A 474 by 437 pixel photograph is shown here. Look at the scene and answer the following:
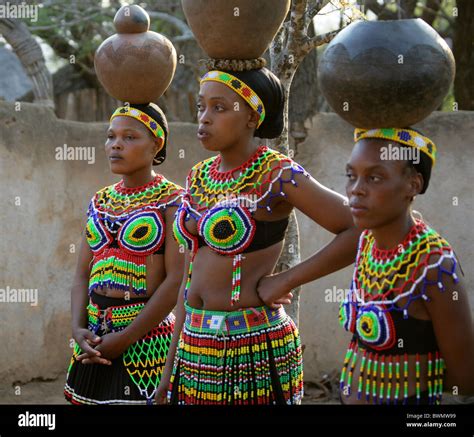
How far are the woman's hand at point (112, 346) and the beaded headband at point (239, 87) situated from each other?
1355 mm

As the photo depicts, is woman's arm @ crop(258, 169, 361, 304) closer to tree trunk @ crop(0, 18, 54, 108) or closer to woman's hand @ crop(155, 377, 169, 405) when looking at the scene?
woman's hand @ crop(155, 377, 169, 405)

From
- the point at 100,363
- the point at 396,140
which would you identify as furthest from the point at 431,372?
the point at 100,363

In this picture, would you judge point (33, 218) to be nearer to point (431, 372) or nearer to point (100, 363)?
point (100, 363)

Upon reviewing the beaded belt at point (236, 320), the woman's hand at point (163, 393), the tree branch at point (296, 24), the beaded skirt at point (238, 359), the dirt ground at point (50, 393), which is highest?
the tree branch at point (296, 24)

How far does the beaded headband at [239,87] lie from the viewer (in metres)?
3.62

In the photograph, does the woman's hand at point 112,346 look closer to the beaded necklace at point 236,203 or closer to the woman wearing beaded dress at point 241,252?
the woman wearing beaded dress at point 241,252

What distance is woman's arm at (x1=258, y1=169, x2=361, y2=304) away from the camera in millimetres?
3424

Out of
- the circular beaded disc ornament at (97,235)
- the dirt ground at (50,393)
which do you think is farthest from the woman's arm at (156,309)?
the dirt ground at (50,393)

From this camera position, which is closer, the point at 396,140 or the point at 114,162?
the point at 396,140

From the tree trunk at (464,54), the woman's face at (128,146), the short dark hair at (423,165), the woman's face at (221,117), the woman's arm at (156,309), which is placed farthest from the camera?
the tree trunk at (464,54)

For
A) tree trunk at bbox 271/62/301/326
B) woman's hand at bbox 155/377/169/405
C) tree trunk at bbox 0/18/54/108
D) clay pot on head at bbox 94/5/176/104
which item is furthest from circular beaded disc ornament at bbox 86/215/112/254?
tree trunk at bbox 0/18/54/108

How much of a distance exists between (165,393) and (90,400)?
583mm

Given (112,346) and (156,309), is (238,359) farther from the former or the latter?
(112,346)

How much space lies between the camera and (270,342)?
11.6ft
